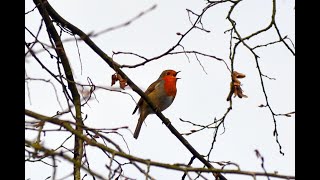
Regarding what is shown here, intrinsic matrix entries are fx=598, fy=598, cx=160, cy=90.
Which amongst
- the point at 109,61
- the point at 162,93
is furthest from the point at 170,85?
the point at 109,61

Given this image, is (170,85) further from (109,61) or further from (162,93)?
(109,61)

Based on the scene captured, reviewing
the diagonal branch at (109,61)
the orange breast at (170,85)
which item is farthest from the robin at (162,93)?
the diagonal branch at (109,61)

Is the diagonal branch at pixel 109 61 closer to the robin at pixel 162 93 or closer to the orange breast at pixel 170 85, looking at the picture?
the robin at pixel 162 93

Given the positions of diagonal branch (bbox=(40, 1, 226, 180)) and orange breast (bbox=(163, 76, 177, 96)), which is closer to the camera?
diagonal branch (bbox=(40, 1, 226, 180))

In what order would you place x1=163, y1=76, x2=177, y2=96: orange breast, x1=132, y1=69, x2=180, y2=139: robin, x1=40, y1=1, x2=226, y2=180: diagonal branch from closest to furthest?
x1=40, y1=1, x2=226, y2=180: diagonal branch, x1=132, y1=69, x2=180, y2=139: robin, x1=163, y1=76, x2=177, y2=96: orange breast

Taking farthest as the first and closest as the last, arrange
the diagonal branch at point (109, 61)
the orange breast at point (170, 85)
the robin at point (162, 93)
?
1. the orange breast at point (170, 85)
2. the robin at point (162, 93)
3. the diagonal branch at point (109, 61)

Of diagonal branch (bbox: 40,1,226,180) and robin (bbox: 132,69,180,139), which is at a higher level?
robin (bbox: 132,69,180,139)

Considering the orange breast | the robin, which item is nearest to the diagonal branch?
the robin

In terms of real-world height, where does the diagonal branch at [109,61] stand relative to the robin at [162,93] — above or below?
below

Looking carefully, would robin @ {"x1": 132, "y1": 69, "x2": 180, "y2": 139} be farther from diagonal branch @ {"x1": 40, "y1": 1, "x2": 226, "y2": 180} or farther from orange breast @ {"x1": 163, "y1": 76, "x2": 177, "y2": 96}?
diagonal branch @ {"x1": 40, "y1": 1, "x2": 226, "y2": 180}

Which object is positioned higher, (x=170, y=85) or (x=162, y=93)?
(x=170, y=85)

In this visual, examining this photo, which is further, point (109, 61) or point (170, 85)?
point (170, 85)

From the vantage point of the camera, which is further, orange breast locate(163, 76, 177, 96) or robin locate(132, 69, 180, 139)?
orange breast locate(163, 76, 177, 96)

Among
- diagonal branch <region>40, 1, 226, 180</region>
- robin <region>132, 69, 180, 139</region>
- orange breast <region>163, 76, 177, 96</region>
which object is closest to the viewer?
diagonal branch <region>40, 1, 226, 180</region>
